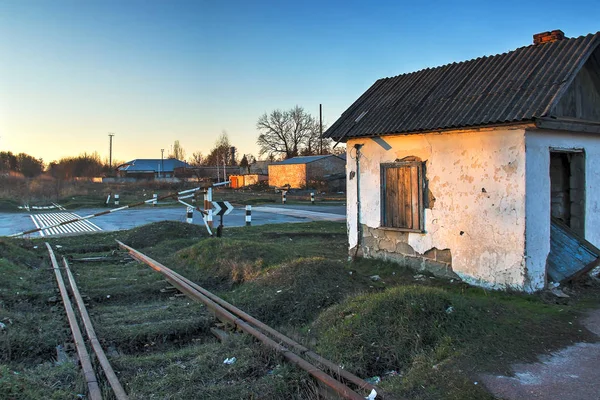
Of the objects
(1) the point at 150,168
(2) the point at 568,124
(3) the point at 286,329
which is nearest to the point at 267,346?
(3) the point at 286,329

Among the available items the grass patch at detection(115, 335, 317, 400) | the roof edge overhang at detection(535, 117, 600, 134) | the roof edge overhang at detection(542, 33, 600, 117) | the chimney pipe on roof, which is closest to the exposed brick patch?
the roof edge overhang at detection(535, 117, 600, 134)

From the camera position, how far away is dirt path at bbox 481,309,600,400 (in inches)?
152

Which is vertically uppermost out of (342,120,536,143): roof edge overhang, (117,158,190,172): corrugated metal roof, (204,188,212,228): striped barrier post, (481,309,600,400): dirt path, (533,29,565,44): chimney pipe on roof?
(117,158,190,172): corrugated metal roof

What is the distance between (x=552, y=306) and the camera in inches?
264

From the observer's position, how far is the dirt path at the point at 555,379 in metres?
3.87

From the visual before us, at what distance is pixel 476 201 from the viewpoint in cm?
808

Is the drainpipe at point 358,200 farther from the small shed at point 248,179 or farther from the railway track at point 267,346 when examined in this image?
the small shed at point 248,179

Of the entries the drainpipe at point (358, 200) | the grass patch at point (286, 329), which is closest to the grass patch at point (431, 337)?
the grass patch at point (286, 329)

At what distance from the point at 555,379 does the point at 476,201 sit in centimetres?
427

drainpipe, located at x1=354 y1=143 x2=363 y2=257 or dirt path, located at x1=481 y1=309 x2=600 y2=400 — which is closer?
dirt path, located at x1=481 y1=309 x2=600 y2=400

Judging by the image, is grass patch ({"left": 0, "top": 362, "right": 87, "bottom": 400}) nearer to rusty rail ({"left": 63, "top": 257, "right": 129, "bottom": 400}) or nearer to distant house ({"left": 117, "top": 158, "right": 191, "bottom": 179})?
rusty rail ({"left": 63, "top": 257, "right": 129, "bottom": 400})

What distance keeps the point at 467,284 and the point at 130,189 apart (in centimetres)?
5040

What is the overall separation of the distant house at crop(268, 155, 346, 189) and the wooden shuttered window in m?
45.0

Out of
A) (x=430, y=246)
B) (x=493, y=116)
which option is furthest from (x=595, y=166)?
(x=430, y=246)
